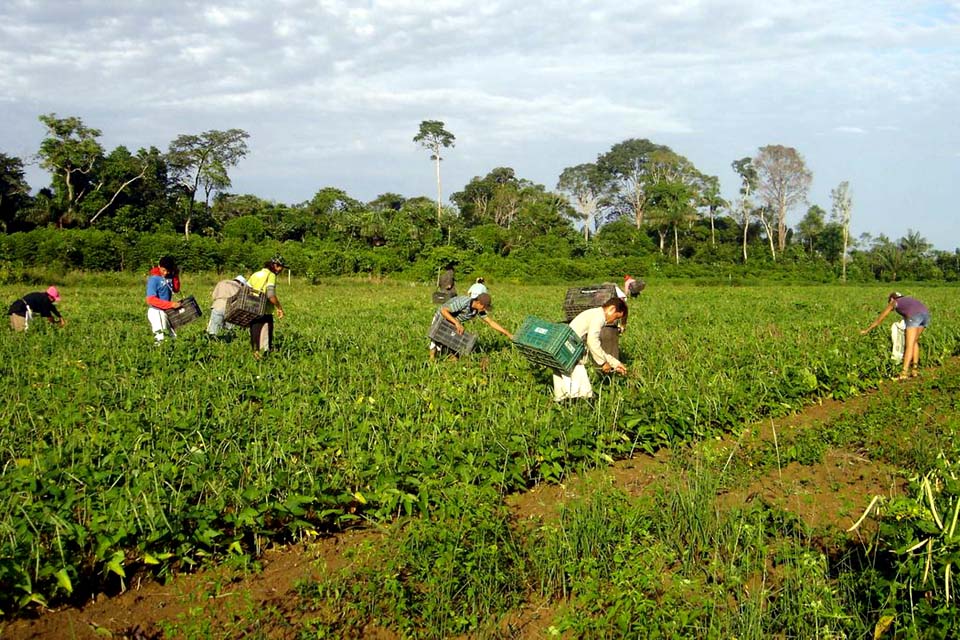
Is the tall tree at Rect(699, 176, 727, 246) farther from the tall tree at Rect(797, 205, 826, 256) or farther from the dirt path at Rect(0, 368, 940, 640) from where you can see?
the dirt path at Rect(0, 368, 940, 640)

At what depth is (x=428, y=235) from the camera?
4312 centimetres

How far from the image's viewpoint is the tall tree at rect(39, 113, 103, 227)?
35.2 m

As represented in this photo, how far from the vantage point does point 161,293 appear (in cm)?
1078

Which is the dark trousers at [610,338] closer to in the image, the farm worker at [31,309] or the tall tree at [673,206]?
the farm worker at [31,309]

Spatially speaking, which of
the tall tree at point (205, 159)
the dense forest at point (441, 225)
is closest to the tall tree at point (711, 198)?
the dense forest at point (441, 225)

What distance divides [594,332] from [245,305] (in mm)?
4648

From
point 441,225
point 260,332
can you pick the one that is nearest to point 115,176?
point 441,225

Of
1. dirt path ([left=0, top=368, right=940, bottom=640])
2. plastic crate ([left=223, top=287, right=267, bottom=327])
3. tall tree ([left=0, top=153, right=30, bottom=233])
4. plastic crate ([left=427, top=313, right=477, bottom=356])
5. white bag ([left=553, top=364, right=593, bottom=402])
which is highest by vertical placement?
tall tree ([left=0, top=153, right=30, bottom=233])

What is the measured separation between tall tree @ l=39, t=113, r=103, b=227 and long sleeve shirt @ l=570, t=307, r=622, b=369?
34426 mm

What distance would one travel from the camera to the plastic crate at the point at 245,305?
9784 millimetres

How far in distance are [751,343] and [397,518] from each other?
30.5ft

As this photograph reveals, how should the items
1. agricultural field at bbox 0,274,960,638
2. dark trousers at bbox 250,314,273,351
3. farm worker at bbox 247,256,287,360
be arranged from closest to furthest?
Answer: agricultural field at bbox 0,274,960,638 < farm worker at bbox 247,256,287,360 < dark trousers at bbox 250,314,273,351

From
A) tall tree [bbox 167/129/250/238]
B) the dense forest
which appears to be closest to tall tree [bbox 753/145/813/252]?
the dense forest

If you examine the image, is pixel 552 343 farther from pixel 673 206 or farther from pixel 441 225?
pixel 673 206
